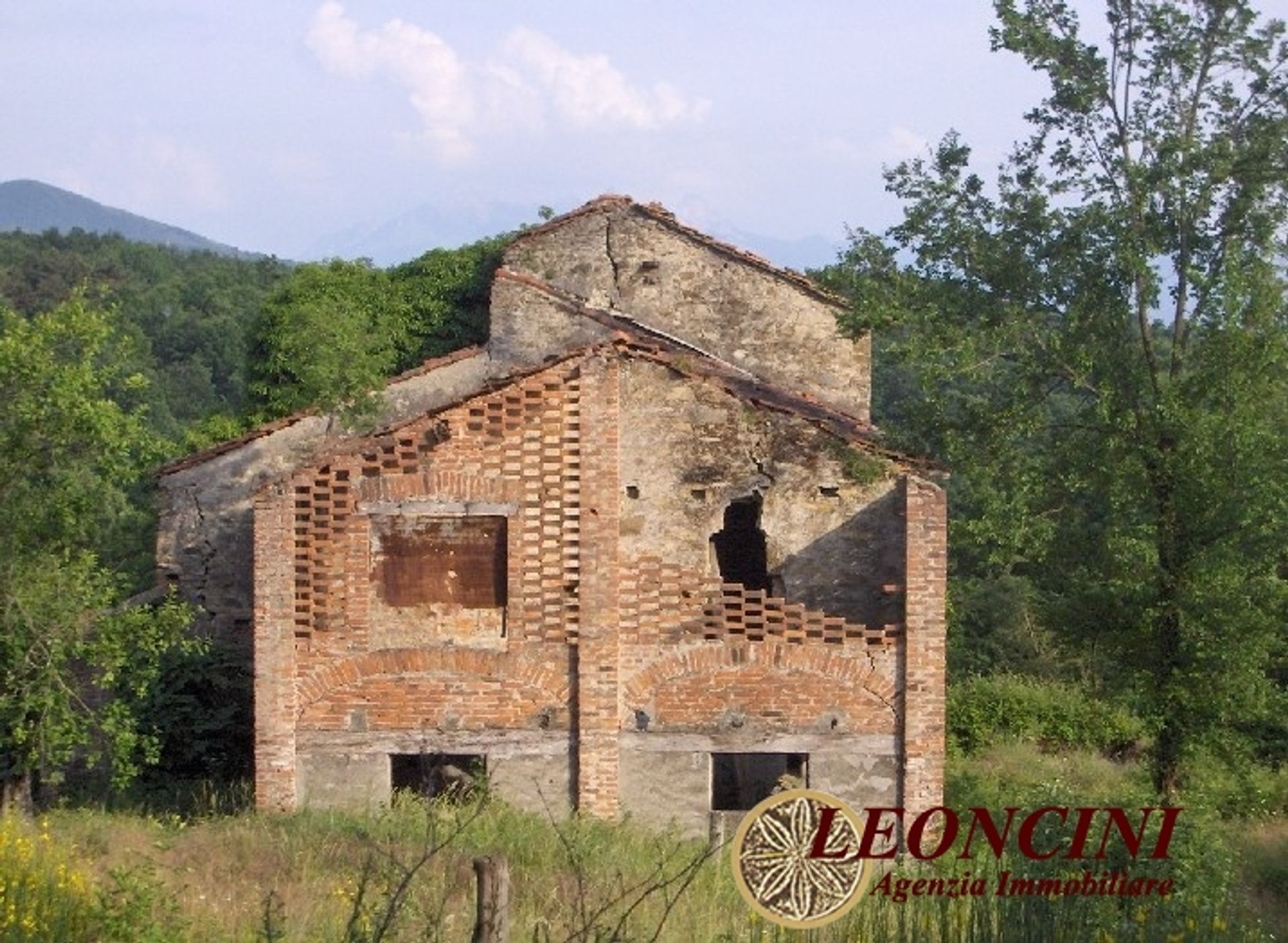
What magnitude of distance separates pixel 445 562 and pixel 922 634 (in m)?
5.10

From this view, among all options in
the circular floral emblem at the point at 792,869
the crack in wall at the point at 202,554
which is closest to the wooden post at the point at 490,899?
the circular floral emblem at the point at 792,869

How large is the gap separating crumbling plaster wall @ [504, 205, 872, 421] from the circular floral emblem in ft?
48.2

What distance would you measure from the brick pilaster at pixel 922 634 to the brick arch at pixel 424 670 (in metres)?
3.65

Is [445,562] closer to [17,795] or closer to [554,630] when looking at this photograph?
[554,630]

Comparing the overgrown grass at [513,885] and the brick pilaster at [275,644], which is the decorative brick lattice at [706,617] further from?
the brick pilaster at [275,644]

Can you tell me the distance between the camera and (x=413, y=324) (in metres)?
23.8

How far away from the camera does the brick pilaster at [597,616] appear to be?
16.4 metres

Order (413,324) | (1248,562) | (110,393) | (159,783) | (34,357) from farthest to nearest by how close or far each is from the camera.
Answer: (110,393), (413,324), (159,783), (1248,562), (34,357)

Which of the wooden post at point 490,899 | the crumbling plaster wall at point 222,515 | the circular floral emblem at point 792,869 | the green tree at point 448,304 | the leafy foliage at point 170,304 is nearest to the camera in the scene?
the wooden post at point 490,899

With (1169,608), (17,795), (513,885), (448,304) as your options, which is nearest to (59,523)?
(17,795)


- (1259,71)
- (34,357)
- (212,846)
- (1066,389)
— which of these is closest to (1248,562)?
(1066,389)

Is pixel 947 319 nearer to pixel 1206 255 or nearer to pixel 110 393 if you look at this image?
pixel 1206 255

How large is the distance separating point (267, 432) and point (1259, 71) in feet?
41.4

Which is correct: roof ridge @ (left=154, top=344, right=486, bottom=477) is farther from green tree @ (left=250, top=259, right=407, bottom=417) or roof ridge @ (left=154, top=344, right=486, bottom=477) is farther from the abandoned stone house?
the abandoned stone house
